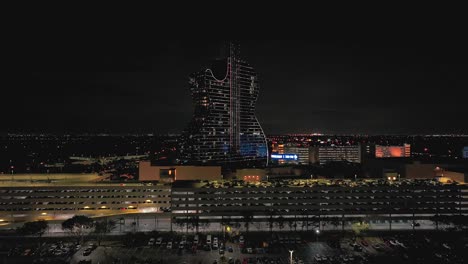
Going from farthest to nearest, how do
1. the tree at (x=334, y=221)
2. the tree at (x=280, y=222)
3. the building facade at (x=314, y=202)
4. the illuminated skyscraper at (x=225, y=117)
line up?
the illuminated skyscraper at (x=225, y=117) → the building facade at (x=314, y=202) → the tree at (x=334, y=221) → the tree at (x=280, y=222)

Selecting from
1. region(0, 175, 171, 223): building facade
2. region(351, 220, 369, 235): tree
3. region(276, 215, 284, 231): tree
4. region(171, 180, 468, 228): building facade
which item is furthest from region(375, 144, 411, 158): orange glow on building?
region(0, 175, 171, 223): building facade

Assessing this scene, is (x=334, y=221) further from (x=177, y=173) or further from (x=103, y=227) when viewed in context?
(x=103, y=227)

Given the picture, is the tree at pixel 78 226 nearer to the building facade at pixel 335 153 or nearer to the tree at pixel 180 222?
the tree at pixel 180 222

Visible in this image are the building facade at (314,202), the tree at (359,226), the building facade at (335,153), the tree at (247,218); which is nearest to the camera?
the tree at (359,226)

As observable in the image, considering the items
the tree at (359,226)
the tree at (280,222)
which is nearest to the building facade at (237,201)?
the tree at (280,222)

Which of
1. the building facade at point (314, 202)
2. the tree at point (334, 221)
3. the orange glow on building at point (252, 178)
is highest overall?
the orange glow on building at point (252, 178)

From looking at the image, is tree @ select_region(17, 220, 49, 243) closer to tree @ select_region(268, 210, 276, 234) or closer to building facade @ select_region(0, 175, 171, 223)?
building facade @ select_region(0, 175, 171, 223)

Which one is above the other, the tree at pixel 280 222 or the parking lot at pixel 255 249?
the tree at pixel 280 222
